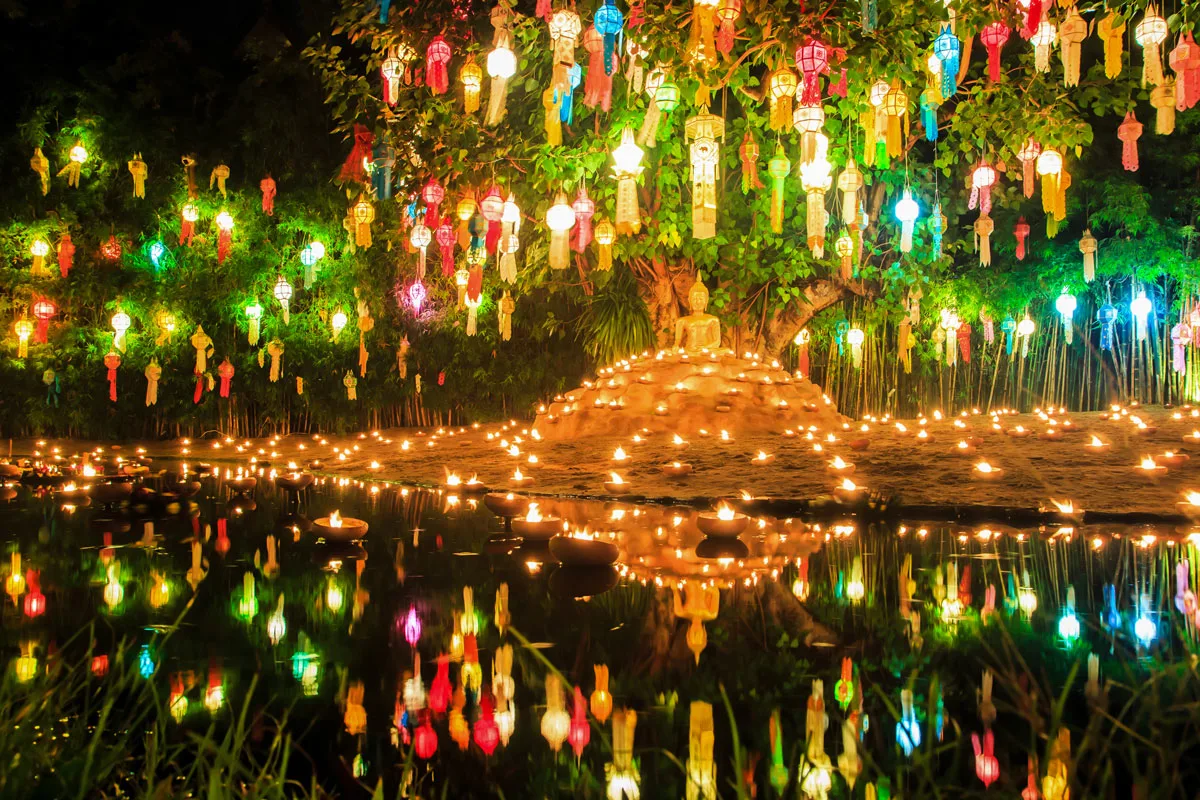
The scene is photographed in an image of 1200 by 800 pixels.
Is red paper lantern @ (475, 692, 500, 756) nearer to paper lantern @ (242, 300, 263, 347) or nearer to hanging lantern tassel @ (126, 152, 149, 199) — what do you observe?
paper lantern @ (242, 300, 263, 347)

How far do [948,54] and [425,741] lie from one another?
198 inches

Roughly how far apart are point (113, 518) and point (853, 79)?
165 inches

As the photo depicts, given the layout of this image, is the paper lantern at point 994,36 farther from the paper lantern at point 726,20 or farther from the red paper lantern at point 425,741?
the red paper lantern at point 425,741

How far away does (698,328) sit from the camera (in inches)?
341

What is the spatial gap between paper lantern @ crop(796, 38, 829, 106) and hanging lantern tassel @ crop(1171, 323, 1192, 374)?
6702 mm

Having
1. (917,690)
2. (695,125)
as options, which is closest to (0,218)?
(695,125)

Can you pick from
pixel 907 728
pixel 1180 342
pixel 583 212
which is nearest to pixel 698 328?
pixel 583 212

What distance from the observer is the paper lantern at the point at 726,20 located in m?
4.92

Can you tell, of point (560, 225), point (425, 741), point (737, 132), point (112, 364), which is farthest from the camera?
point (112, 364)

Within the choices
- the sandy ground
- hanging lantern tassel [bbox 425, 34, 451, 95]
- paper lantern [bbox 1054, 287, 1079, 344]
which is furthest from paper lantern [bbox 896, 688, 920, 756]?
paper lantern [bbox 1054, 287, 1079, 344]

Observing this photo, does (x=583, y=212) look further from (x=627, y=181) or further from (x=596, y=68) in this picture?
(x=596, y=68)

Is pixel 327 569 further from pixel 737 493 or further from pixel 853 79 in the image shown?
pixel 853 79

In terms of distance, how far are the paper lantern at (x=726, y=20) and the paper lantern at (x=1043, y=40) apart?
1.68 metres

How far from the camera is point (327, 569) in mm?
3236
